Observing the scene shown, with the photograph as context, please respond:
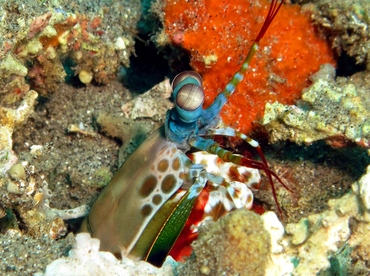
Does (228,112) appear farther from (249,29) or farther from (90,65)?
(90,65)

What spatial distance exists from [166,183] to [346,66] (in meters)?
2.75

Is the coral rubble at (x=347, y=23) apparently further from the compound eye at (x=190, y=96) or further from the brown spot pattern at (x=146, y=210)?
the brown spot pattern at (x=146, y=210)

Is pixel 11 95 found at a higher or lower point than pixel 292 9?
lower

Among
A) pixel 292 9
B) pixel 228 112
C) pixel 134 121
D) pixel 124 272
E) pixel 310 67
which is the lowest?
pixel 134 121

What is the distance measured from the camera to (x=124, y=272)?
8.53 feet

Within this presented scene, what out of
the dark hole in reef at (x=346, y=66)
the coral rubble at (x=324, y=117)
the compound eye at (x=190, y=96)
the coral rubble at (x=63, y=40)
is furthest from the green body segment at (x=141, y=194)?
the dark hole in reef at (x=346, y=66)

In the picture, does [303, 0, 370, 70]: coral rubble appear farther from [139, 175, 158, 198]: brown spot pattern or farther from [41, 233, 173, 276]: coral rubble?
[41, 233, 173, 276]: coral rubble

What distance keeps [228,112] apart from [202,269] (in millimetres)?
2185

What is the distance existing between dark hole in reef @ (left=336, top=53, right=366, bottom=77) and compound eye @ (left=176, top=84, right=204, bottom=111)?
2463mm

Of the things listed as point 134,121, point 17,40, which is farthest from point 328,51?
point 17,40

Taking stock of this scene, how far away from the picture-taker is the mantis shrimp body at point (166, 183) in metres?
2.94

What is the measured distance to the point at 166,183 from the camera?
9.89 feet

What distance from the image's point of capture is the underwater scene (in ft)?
9.00

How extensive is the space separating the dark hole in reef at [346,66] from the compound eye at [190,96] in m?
2.46
